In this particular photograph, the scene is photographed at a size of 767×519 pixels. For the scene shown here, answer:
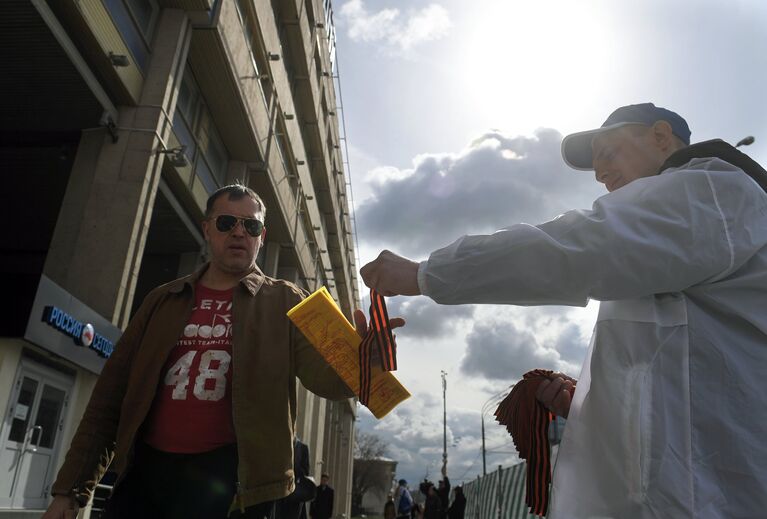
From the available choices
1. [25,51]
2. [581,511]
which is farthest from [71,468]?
[25,51]

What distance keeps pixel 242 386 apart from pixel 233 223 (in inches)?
33.0

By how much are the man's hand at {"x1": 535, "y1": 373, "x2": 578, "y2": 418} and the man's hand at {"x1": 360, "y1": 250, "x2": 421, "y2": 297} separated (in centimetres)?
71

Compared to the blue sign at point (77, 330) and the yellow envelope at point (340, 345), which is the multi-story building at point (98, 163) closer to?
the blue sign at point (77, 330)

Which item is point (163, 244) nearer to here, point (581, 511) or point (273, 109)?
point (273, 109)

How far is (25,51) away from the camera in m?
8.80

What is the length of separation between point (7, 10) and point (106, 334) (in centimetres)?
468

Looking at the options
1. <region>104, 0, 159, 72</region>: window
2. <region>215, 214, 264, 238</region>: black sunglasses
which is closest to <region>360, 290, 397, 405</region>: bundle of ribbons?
<region>215, 214, 264, 238</region>: black sunglasses

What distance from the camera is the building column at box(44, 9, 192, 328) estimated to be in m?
8.68

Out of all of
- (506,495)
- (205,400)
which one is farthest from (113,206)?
(506,495)

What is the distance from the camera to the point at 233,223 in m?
2.78

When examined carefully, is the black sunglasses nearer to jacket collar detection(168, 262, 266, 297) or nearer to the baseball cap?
jacket collar detection(168, 262, 266, 297)

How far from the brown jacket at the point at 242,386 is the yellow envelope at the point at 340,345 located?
191 mm

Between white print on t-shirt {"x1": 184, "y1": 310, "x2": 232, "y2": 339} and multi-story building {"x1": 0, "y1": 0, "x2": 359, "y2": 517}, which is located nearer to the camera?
white print on t-shirt {"x1": 184, "y1": 310, "x2": 232, "y2": 339}

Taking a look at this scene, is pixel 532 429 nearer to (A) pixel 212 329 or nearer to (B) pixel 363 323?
(B) pixel 363 323
